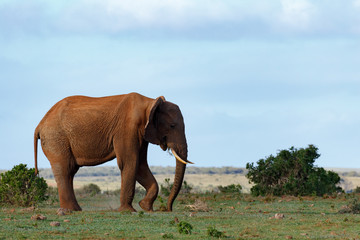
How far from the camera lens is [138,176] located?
2077cm

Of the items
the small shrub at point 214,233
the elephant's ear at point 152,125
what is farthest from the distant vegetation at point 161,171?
the small shrub at point 214,233

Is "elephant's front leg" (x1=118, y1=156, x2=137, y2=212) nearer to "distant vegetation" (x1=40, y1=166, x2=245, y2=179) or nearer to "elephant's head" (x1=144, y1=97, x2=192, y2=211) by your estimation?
"elephant's head" (x1=144, y1=97, x2=192, y2=211)

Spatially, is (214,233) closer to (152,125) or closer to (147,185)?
(152,125)

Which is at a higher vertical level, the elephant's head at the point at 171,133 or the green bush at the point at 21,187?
the elephant's head at the point at 171,133

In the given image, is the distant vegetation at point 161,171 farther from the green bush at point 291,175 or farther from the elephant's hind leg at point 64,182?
the elephant's hind leg at point 64,182

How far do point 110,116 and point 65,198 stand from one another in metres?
3.30

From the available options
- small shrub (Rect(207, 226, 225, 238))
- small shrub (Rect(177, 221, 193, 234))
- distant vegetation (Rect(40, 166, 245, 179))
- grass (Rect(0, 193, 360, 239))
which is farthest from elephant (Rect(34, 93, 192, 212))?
distant vegetation (Rect(40, 166, 245, 179))

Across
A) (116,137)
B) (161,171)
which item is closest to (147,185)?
(116,137)

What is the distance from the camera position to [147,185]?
68.2 ft

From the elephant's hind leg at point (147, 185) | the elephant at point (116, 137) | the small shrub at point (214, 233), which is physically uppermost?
the elephant at point (116, 137)

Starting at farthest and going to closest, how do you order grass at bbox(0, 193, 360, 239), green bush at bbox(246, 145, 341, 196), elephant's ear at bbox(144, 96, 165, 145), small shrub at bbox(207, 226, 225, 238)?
green bush at bbox(246, 145, 341, 196) < elephant's ear at bbox(144, 96, 165, 145) < grass at bbox(0, 193, 360, 239) < small shrub at bbox(207, 226, 225, 238)

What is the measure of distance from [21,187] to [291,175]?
1415cm

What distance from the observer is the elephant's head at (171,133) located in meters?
19.9

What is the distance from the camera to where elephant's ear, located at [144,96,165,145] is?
64.1 feet
